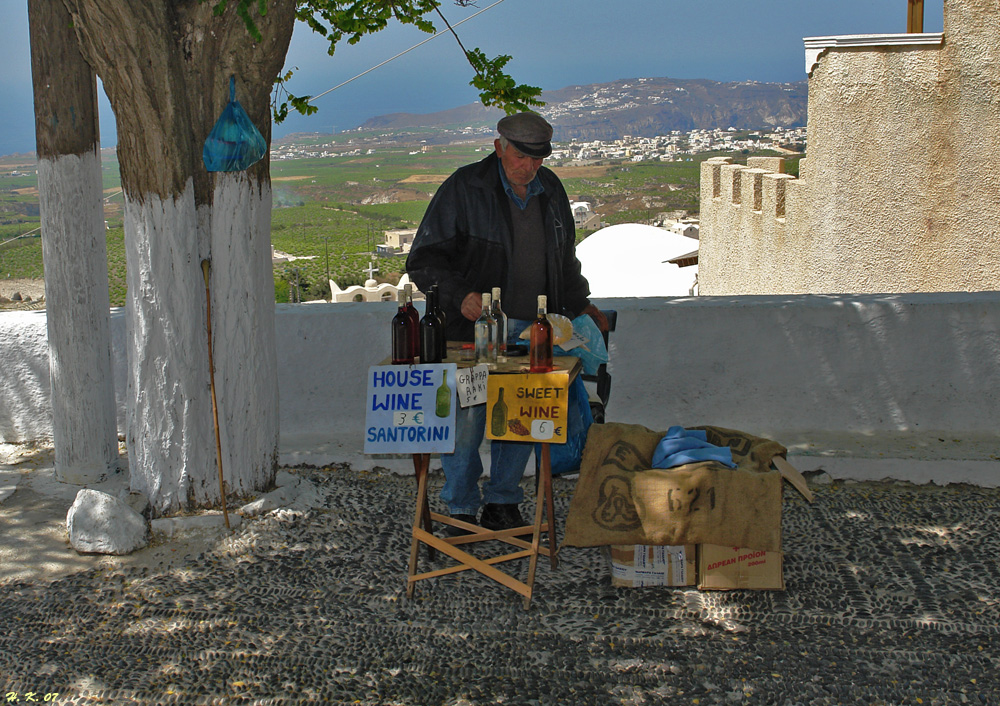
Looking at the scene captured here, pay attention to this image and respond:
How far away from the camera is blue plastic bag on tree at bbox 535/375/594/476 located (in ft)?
13.2

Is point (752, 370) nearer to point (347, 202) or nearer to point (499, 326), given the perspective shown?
point (499, 326)

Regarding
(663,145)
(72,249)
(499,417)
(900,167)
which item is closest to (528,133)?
(499,417)

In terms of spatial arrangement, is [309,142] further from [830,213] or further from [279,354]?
[279,354]

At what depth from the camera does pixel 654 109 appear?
38.2 meters

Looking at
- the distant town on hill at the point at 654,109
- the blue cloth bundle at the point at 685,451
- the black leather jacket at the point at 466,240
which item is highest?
the distant town on hill at the point at 654,109

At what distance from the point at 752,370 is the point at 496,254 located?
2095 millimetres

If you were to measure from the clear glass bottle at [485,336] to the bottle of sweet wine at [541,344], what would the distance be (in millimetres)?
180

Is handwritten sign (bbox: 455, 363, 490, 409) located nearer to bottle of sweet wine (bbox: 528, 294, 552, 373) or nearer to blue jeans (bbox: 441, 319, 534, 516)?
bottle of sweet wine (bbox: 528, 294, 552, 373)

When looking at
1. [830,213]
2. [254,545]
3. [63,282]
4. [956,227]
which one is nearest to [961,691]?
[254,545]

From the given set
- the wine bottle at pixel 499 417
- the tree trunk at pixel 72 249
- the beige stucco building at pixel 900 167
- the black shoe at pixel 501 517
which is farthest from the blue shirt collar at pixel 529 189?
the beige stucco building at pixel 900 167

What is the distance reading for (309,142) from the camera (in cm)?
2219

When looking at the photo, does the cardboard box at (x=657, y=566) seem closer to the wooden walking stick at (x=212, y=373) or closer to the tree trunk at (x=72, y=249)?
the wooden walking stick at (x=212, y=373)

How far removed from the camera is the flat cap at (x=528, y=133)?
3.76 metres

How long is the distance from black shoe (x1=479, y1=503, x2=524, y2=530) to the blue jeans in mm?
27
